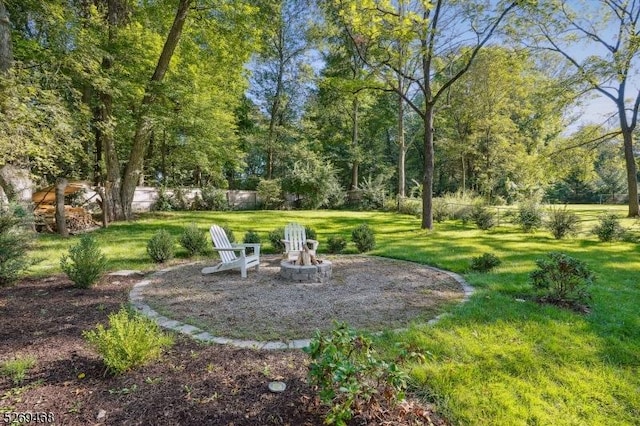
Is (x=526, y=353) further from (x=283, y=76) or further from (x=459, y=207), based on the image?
(x=283, y=76)

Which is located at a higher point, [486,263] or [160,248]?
[160,248]

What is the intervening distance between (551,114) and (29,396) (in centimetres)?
1645

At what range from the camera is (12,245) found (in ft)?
13.8

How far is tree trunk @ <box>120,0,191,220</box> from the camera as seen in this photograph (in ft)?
31.9

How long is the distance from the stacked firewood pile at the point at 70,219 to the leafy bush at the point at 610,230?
13.8 metres

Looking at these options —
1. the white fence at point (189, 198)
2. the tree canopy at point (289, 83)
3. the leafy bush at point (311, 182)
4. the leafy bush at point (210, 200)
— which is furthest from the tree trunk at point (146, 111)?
the leafy bush at point (311, 182)

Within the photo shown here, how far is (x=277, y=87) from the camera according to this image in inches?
869

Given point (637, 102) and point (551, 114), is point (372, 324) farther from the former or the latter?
point (637, 102)

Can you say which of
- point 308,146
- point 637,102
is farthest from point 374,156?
point 637,102

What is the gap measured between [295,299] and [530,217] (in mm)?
9337

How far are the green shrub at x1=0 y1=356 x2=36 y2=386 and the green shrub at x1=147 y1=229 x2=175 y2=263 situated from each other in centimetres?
364

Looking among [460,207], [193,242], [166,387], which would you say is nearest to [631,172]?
[460,207]

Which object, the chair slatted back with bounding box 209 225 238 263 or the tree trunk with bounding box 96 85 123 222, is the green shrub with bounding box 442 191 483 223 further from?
the tree trunk with bounding box 96 85 123 222

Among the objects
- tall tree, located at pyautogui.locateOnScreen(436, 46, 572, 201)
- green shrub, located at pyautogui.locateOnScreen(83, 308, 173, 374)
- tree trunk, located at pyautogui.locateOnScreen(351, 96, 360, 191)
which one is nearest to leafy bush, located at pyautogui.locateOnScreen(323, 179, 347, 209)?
tree trunk, located at pyautogui.locateOnScreen(351, 96, 360, 191)
